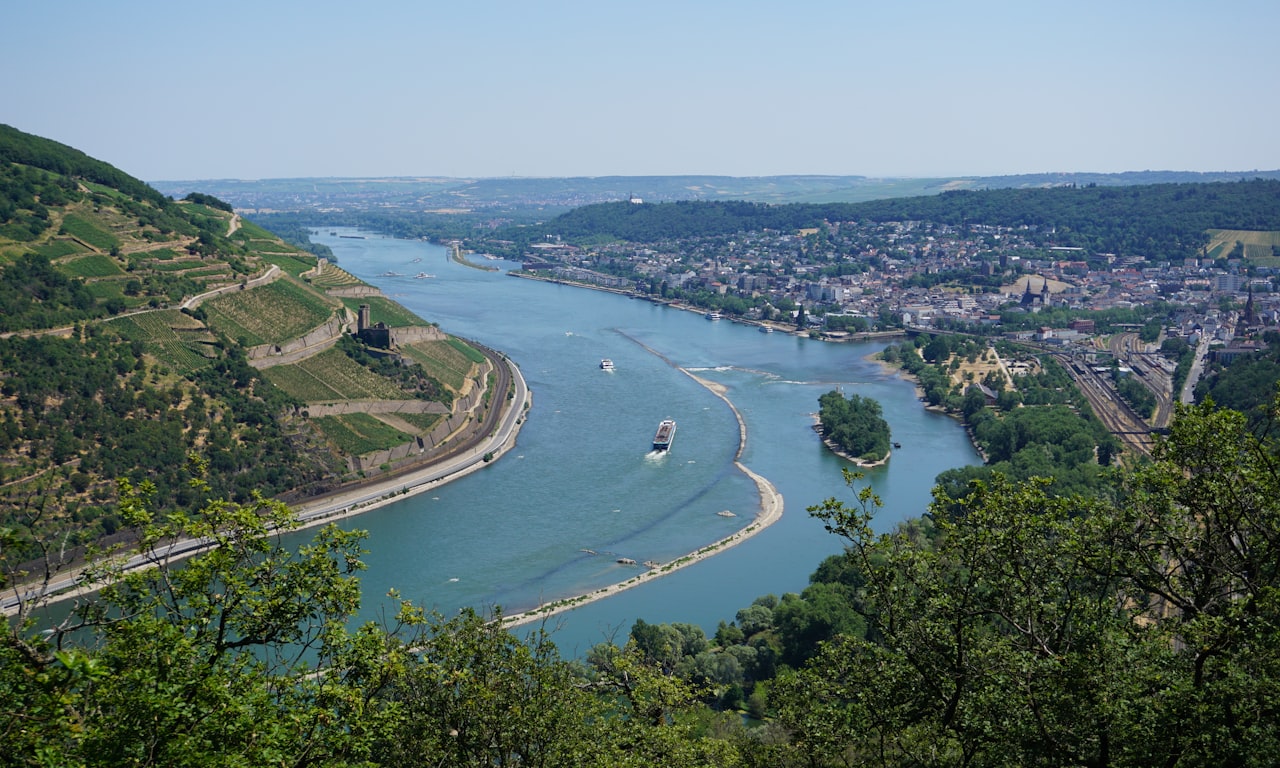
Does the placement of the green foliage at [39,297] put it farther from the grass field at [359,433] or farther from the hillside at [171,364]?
the grass field at [359,433]

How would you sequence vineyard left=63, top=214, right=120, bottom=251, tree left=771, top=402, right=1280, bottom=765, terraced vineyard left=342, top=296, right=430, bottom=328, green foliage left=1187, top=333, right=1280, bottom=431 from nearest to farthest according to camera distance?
tree left=771, top=402, right=1280, bottom=765, green foliage left=1187, top=333, right=1280, bottom=431, vineyard left=63, top=214, right=120, bottom=251, terraced vineyard left=342, top=296, right=430, bottom=328

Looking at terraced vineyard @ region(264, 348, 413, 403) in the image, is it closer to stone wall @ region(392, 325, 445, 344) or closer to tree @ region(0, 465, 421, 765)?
stone wall @ region(392, 325, 445, 344)

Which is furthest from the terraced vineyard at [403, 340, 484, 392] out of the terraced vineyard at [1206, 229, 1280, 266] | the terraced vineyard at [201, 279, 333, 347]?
the terraced vineyard at [1206, 229, 1280, 266]

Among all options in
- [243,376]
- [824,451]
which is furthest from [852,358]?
[243,376]

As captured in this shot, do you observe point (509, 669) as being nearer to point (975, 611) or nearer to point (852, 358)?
point (975, 611)

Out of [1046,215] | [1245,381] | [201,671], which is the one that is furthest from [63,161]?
[1046,215]

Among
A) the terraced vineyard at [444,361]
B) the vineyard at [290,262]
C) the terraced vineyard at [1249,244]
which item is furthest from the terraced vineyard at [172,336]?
the terraced vineyard at [1249,244]
